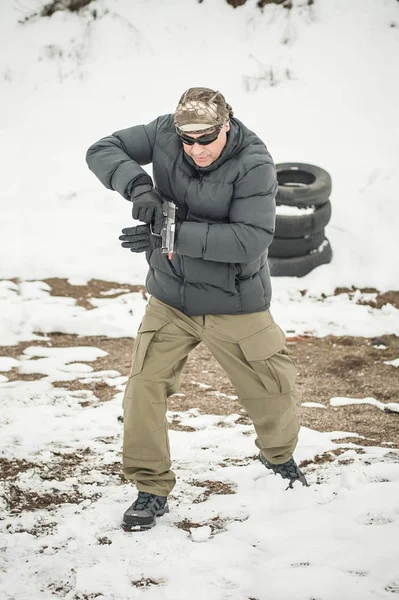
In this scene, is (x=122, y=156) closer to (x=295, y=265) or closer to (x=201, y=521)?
(x=201, y=521)

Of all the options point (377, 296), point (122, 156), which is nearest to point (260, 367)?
point (122, 156)

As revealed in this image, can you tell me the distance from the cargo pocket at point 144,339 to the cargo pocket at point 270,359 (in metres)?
0.39

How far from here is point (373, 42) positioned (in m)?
11.0

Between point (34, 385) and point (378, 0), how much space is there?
28.5 ft

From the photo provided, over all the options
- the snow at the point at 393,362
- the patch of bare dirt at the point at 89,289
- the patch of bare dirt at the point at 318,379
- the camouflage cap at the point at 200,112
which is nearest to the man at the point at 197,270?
the camouflage cap at the point at 200,112

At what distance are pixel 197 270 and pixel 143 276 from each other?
4.52 metres

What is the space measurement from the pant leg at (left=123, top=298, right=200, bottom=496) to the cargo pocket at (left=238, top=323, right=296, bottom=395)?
0.93ft

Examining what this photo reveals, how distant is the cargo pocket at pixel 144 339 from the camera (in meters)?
3.46

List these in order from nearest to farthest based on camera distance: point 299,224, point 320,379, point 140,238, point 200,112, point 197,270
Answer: point 200,112
point 140,238
point 197,270
point 320,379
point 299,224

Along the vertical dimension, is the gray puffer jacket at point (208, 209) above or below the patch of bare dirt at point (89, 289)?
above

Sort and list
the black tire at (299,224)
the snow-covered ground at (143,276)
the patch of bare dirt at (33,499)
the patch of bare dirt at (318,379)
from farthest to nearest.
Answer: the black tire at (299,224) < the patch of bare dirt at (318,379) < the patch of bare dirt at (33,499) < the snow-covered ground at (143,276)

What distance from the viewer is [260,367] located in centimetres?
354

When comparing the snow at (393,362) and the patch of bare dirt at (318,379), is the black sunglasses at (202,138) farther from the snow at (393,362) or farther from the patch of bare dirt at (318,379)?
the snow at (393,362)

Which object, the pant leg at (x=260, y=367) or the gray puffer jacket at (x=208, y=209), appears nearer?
the gray puffer jacket at (x=208, y=209)
